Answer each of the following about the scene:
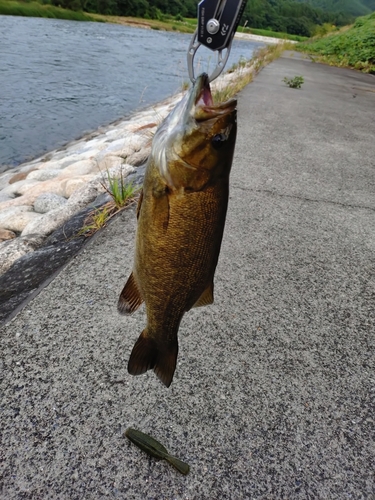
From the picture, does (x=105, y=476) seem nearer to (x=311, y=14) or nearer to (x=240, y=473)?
(x=240, y=473)

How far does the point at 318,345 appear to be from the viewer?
2385 millimetres

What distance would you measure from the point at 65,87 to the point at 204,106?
44.4ft

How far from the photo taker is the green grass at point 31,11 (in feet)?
118

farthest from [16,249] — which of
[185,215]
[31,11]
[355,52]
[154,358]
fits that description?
[31,11]

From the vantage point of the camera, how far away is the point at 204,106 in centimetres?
119

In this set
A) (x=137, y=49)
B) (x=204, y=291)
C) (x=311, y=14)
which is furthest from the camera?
(x=311, y=14)

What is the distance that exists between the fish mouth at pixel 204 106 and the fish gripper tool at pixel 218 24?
29 centimetres

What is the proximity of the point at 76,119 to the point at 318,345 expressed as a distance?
9.92 metres

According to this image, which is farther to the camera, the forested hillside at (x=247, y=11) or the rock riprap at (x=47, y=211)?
the forested hillside at (x=247, y=11)

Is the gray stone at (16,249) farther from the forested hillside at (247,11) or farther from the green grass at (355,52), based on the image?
the forested hillside at (247,11)

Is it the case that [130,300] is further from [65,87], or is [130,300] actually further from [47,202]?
[65,87]

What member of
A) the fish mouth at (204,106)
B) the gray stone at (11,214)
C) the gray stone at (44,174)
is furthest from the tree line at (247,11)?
the fish mouth at (204,106)

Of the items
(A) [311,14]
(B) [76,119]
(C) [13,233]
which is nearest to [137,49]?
(B) [76,119]

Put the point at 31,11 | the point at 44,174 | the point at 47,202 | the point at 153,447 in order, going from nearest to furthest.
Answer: the point at 153,447
the point at 47,202
the point at 44,174
the point at 31,11
